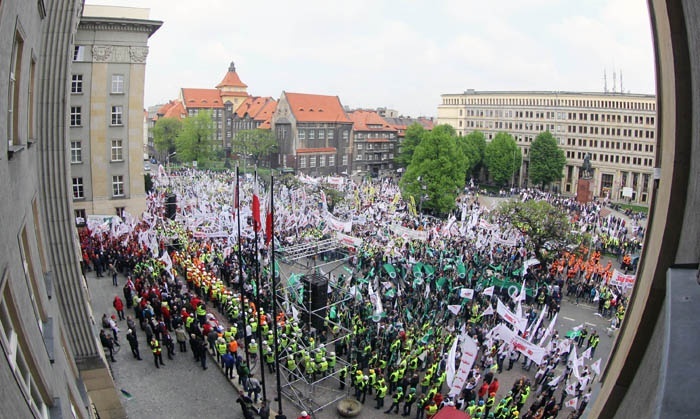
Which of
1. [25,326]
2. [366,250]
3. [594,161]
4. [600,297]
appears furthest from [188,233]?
[594,161]

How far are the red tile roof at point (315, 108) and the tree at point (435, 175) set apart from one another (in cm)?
2860

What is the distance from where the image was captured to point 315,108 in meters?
82.6

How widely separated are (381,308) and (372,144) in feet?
237

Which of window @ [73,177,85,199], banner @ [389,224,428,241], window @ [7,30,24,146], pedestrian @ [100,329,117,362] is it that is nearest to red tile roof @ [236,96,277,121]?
window @ [73,177,85,199]

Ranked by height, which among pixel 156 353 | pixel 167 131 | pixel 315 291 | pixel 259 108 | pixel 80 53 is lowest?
pixel 156 353

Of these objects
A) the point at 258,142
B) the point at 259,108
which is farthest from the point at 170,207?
the point at 259,108

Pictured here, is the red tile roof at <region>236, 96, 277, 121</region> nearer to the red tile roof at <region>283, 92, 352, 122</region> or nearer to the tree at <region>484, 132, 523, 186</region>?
the red tile roof at <region>283, 92, 352, 122</region>

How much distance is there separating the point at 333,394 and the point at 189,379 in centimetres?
478

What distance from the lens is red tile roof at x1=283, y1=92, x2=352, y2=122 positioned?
7981 centimetres

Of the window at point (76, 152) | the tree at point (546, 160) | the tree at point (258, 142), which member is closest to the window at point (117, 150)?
the window at point (76, 152)

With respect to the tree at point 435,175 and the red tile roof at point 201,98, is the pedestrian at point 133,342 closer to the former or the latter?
the tree at point 435,175

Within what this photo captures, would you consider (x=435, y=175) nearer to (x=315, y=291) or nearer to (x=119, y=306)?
(x=315, y=291)

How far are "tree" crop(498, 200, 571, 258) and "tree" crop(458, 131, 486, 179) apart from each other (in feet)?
147

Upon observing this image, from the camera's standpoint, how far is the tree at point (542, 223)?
34.0 meters
